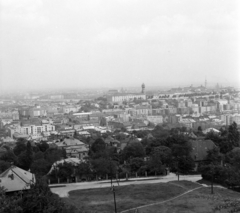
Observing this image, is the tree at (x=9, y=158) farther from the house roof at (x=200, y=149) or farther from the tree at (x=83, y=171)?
the house roof at (x=200, y=149)

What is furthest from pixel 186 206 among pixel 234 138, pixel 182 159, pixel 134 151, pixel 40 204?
pixel 234 138

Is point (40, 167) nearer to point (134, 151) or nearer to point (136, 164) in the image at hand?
point (136, 164)

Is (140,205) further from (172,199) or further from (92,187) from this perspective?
(92,187)

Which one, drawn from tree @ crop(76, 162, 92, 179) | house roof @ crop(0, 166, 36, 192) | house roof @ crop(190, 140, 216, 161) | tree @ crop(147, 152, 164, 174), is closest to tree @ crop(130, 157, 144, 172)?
tree @ crop(147, 152, 164, 174)

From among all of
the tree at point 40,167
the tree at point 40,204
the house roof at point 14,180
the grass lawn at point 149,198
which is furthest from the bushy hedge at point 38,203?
the tree at point 40,167

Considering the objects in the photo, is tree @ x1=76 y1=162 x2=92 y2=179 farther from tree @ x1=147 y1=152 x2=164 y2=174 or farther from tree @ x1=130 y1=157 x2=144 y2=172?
tree @ x1=147 y1=152 x2=164 y2=174

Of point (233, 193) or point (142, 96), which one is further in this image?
point (142, 96)

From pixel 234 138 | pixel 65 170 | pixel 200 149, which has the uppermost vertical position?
pixel 234 138

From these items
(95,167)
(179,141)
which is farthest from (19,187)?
(179,141)

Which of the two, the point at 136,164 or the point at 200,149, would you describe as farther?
the point at 200,149
